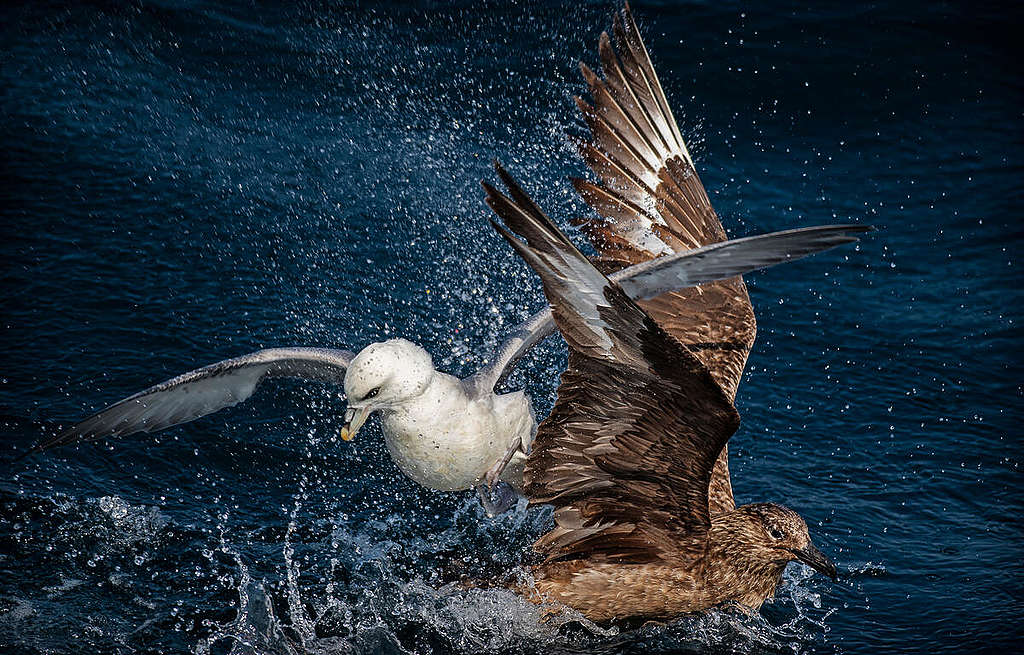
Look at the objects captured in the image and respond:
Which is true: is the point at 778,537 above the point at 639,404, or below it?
below

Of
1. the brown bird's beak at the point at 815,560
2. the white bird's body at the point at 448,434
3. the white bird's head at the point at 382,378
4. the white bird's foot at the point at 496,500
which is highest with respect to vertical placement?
the white bird's head at the point at 382,378

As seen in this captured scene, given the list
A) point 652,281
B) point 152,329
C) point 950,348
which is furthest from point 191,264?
point 950,348

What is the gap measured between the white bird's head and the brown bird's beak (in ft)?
5.85

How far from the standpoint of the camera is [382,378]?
461cm

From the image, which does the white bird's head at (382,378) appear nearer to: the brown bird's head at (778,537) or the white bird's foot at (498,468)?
the white bird's foot at (498,468)

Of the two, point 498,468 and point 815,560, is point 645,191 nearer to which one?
point 498,468

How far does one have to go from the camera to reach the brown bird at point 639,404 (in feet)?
11.1

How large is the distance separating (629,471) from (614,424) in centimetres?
32

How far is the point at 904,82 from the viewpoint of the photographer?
964cm

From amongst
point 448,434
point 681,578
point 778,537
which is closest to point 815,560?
point 778,537

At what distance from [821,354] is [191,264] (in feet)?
13.8

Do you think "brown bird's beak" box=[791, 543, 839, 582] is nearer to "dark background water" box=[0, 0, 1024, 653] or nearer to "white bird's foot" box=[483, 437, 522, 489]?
"dark background water" box=[0, 0, 1024, 653]

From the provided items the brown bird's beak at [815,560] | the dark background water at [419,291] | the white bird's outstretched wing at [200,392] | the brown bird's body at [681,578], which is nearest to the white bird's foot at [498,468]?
the dark background water at [419,291]

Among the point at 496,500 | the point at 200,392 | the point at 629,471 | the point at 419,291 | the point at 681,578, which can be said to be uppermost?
the point at 419,291
